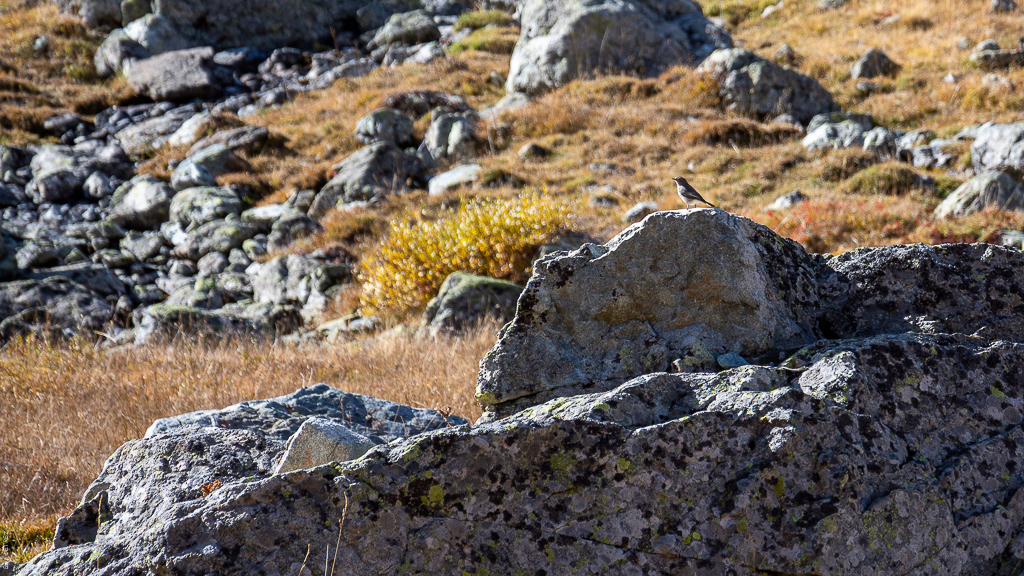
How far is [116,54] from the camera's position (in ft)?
84.5

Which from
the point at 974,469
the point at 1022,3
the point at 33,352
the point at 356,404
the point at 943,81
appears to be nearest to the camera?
the point at 974,469

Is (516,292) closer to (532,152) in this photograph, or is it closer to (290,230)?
Result: (290,230)

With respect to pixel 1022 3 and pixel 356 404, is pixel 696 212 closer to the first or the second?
pixel 356 404

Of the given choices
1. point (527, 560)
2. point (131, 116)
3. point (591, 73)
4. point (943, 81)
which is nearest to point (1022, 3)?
point (943, 81)

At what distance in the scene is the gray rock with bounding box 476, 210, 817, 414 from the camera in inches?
109

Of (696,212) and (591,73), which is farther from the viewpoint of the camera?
(591,73)

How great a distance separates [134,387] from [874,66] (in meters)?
19.6

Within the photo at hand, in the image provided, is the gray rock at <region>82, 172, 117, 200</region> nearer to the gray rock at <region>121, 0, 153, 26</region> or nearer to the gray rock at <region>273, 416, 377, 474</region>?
the gray rock at <region>121, 0, 153, 26</region>

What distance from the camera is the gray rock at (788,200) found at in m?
11.8

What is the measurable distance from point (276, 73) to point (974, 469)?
28183 millimetres

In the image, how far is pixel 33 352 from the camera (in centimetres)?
736

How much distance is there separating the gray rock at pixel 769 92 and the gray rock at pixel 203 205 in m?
12.8

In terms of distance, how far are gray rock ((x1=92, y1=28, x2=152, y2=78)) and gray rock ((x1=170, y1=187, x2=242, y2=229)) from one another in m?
11.3

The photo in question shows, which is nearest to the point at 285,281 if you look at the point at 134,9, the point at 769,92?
the point at 769,92
